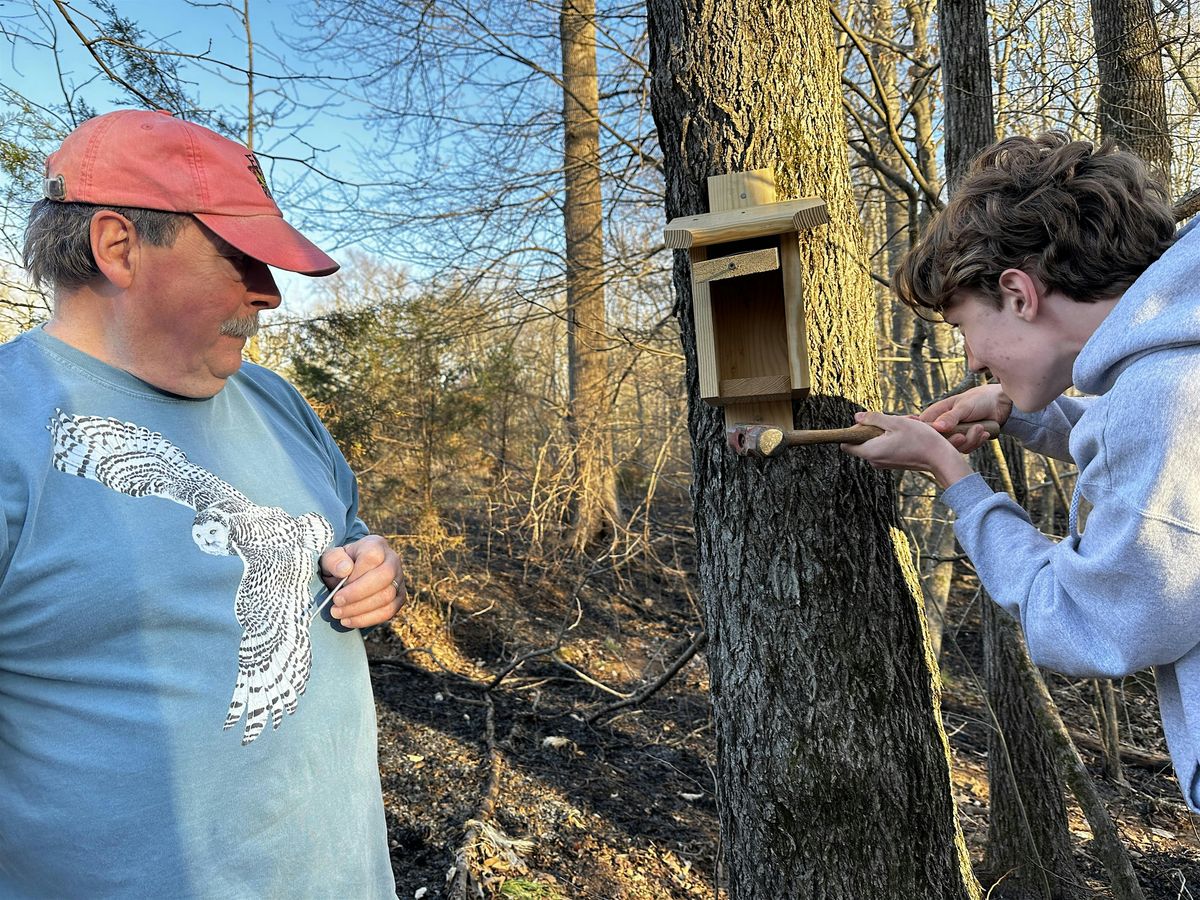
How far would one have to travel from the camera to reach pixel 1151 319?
114 cm

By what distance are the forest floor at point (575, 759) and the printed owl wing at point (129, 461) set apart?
2.22m

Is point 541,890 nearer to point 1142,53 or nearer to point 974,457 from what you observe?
point 974,457

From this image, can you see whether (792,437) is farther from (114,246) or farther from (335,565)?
(114,246)

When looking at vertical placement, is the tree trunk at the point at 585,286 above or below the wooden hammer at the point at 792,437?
above

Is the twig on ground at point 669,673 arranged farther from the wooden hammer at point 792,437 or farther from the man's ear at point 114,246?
the man's ear at point 114,246

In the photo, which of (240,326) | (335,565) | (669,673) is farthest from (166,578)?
(669,673)

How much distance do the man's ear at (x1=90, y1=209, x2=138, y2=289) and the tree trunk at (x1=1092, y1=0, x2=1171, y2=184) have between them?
436 centimetres

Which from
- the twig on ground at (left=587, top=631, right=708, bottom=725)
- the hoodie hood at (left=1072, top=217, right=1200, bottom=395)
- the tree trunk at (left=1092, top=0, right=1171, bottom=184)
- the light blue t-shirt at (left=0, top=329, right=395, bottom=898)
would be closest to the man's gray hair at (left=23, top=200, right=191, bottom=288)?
the light blue t-shirt at (left=0, top=329, right=395, bottom=898)

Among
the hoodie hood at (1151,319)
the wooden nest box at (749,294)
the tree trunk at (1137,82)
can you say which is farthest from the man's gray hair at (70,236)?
the tree trunk at (1137,82)

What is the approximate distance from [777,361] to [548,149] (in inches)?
219

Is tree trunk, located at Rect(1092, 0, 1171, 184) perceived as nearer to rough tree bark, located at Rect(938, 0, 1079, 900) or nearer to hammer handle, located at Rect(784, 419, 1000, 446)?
rough tree bark, located at Rect(938, 0, 1079, 900)

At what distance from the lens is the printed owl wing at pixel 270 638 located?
137 centimetres

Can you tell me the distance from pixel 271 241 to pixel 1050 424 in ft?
5.41

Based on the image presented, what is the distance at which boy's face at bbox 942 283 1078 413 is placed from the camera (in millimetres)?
1364
